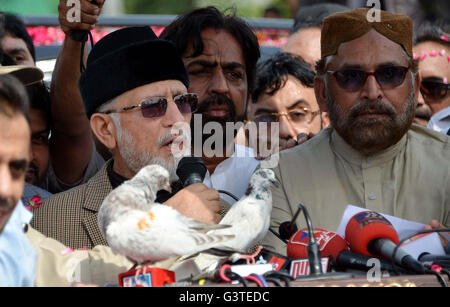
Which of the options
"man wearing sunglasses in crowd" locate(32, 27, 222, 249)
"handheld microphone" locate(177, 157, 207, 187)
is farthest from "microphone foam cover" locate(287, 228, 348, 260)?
"man wearing sunglasses in crowd" locate(32, 27, 222, 249)

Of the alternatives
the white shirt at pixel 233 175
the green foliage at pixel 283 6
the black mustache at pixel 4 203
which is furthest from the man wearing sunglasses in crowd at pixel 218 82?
the green foliage at pixel 283 6

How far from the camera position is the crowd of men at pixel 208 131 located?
3174 mm

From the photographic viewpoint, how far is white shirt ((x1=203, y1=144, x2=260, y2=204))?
3.83 metres

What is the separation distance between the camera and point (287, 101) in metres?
4.81

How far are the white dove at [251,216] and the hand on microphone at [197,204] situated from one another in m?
0.08

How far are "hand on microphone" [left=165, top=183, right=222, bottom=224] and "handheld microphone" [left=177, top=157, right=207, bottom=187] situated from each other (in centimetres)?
5

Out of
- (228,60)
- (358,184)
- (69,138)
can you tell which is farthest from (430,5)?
(69,138)

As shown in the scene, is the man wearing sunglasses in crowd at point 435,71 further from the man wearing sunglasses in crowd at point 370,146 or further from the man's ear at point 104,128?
the man's ear at point 104,128

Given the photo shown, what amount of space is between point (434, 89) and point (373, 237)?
2872 millimetres

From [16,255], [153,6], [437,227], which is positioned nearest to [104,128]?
[16,255]

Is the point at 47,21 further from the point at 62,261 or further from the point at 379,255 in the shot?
the point at 379,255

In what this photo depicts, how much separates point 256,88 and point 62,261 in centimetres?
282

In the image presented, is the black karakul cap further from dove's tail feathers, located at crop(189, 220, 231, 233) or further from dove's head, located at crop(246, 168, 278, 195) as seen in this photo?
dove's tail feathers, located at crop(189, 220, 231, 233)

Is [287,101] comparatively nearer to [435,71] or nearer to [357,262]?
[435,71]
